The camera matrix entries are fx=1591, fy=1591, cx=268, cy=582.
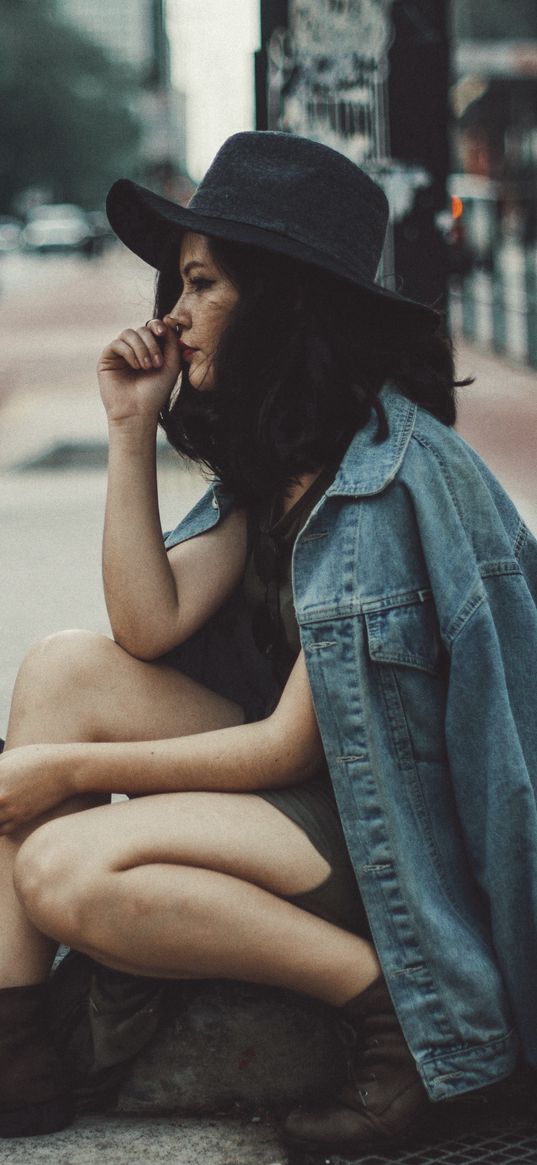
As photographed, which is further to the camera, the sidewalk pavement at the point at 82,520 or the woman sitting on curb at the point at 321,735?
the sidewalk pavement at the point at 82,520

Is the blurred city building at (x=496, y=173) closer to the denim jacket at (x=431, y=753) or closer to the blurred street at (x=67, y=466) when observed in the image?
the blurred street at (x=67, y=466)

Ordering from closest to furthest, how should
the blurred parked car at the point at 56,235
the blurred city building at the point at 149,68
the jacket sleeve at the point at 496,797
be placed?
the jacket sleeve at the point at 496,797 < the blurred city building at the point at 149,68 < the blurred parked car at the point at 56,235

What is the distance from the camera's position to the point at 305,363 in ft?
8.02

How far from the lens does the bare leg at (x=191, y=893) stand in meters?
2.28

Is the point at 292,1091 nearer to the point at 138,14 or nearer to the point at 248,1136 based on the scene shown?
the point at 248,1136

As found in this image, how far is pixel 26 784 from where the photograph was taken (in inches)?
93.6

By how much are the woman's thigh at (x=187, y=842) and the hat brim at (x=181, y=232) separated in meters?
0.80

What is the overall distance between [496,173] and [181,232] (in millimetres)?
47311

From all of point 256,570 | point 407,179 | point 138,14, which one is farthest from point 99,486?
point 138,14

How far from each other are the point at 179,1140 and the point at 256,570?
3.00ft

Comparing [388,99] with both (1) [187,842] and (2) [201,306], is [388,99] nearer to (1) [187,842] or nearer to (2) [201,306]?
(2) [201,306]

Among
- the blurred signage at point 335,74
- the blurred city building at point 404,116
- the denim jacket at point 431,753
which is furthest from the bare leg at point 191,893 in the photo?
the blurred signage at point 335,74

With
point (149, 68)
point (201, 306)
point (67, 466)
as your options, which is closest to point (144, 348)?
point (201, 306)

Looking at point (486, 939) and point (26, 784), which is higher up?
point (26, 784)
